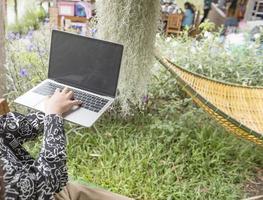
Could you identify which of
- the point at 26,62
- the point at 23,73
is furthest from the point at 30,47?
the point at 23,73

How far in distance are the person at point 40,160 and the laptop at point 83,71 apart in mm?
187

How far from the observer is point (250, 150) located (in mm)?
1860

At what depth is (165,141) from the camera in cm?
183

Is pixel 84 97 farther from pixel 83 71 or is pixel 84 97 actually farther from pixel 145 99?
pixel 145 99

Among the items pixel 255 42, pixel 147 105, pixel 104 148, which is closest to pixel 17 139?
pixel 104 148

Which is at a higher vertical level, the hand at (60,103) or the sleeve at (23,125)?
the hand at (60,103)

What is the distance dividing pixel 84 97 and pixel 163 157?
0.66 m

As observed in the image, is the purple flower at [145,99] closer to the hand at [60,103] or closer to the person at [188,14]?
the hand at [60,103]

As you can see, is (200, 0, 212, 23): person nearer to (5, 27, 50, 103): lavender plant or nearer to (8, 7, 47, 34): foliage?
(8, 7, 47, 34): foliage

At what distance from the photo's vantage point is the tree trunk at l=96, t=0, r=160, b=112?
1576mm

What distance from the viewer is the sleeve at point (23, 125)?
3.30 ft

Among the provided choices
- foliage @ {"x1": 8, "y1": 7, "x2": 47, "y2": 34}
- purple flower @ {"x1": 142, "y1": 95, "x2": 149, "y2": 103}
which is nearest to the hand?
purple flower @ {"x1": 142, "y1": 95, "x2": 149, "y2": 103}

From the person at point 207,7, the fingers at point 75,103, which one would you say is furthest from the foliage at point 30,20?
the person at point 207,7

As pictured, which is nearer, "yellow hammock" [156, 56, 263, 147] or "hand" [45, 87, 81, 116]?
"hand" [45, 87, 81, 116]
